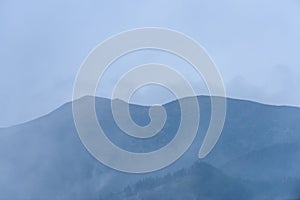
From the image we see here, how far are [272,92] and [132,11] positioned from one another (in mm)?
1200

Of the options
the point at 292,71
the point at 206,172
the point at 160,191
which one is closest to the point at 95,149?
the point at 160,191

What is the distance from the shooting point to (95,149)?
12.8 feet

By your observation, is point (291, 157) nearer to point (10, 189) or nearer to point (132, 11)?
point (132, 11)

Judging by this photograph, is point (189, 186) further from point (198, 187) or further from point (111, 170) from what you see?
point (111, 170)

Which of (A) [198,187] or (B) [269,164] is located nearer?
(A) [198,187]

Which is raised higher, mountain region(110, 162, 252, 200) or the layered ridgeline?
the layered ridgeline

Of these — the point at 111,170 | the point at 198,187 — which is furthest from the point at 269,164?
the point at 111,170

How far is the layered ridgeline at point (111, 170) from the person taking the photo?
3906 mm

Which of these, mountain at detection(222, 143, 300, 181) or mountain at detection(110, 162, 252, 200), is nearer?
mountain at detection(110, 162, 252, 200)

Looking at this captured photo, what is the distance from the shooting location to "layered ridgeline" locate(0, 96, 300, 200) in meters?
3.91

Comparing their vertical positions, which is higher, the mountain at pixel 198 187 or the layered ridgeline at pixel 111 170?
the layered ridgeline at pixel 111 170

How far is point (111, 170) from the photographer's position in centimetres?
391

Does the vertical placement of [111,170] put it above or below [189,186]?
above

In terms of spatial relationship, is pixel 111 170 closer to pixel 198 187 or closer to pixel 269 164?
pixel 198 187
